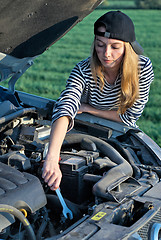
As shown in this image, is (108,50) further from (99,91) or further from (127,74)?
(99,91)

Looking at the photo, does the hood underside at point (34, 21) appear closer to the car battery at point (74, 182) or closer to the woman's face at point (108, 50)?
the woman's face at point (108, 50)

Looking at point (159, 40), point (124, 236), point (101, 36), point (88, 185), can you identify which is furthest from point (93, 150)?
point (159, 40)

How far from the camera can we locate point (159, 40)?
14945 mm

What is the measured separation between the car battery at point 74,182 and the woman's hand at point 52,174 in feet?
0.50

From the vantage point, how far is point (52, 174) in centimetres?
254

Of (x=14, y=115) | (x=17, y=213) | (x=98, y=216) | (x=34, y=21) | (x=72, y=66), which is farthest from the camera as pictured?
(x=72, y=66)

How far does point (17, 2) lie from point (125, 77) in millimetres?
944

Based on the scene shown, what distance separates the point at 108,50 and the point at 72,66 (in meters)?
7.49

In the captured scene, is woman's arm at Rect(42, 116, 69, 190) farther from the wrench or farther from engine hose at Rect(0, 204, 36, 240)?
engine hose at Rect(0, 204, 36, 240)

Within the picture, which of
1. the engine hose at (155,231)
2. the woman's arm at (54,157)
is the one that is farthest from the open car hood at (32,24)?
the engine hose at (155,231)

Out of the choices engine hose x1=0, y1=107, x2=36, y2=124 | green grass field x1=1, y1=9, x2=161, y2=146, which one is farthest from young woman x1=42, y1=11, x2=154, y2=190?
green grass field x1=1, y1=9, x2=161, y2=146

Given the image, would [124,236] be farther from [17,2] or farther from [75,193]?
[17,2]

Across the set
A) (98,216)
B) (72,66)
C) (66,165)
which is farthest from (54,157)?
(72,66)

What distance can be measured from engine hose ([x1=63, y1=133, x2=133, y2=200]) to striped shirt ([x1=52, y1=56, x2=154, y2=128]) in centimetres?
27
